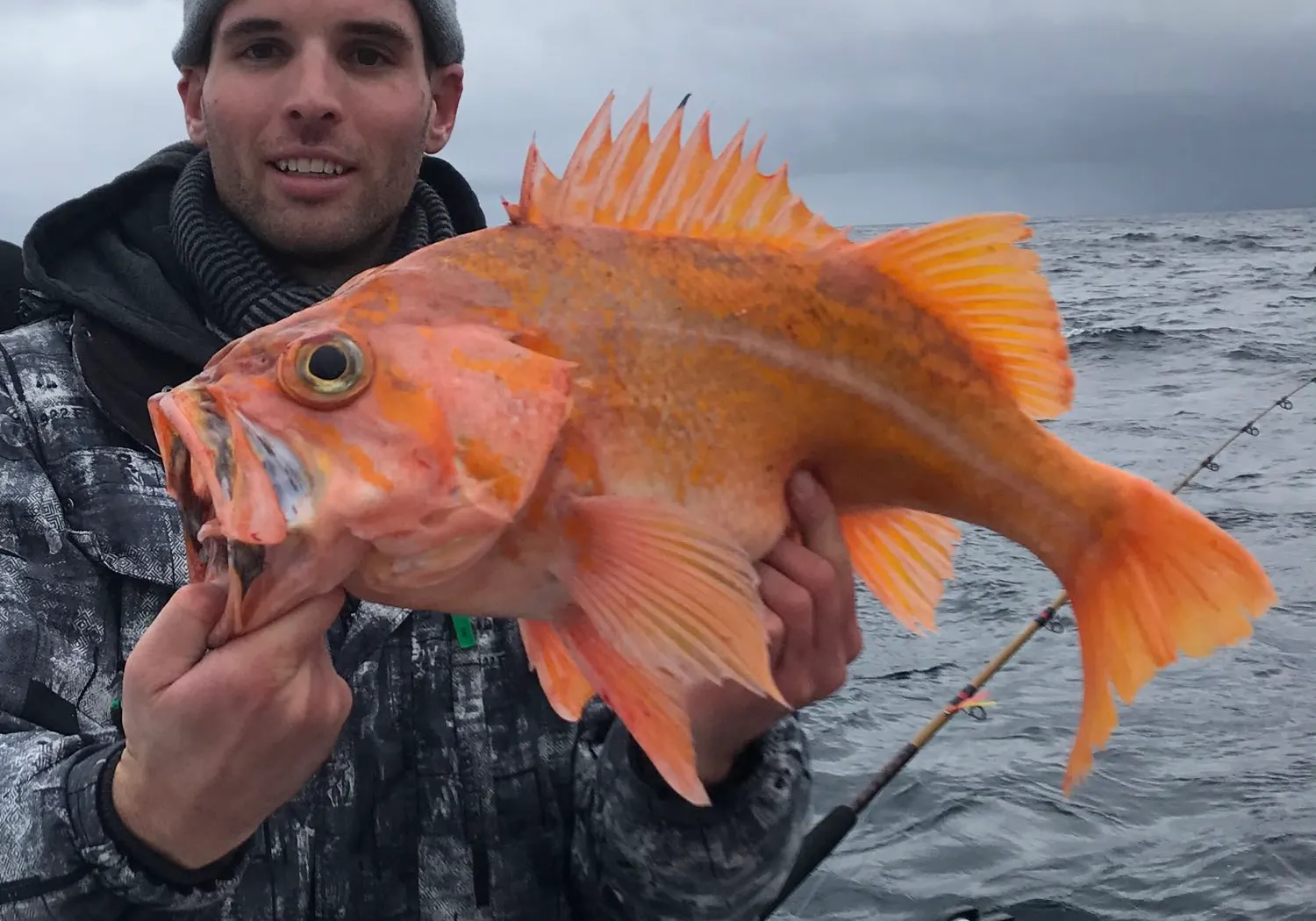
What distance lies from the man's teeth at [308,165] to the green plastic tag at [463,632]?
1270 mm

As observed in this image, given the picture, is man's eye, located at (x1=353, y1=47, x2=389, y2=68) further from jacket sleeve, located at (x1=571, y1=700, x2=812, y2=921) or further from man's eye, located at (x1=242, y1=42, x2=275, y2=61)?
jacket sleeve, located at (x1=571, y1=700, x2=812, y2=921)

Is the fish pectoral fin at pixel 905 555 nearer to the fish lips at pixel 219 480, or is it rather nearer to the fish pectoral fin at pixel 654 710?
the fish pectoral fin at pixel 654 710

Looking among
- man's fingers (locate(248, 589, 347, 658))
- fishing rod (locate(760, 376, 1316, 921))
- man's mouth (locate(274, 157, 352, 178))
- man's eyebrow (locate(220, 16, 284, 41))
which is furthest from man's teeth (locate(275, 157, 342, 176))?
fishing rod (locate(760, 376, 1316, 921))

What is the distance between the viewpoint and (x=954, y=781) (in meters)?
6.01

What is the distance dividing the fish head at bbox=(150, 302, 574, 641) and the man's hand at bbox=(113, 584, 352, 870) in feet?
0.16

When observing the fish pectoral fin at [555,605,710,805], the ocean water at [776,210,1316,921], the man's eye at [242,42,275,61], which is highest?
the man's eye at [242,42,275,61]

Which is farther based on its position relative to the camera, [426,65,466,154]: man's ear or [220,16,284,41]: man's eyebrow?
[426,65,466,154]: man's ear

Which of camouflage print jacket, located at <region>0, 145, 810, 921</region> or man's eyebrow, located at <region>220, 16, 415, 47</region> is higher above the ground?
man's eyebrow, located at <region>220, 16, 415, 47</region>

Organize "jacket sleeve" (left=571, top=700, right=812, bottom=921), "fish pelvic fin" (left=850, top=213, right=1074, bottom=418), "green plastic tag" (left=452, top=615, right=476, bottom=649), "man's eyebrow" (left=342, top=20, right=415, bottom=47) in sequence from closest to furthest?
"fish pelvic fin" (left=850, top=213, right=1074, bottom=418) → "jacket sleeve" (left=571, top=700, right=812, bottom=921) → "green plastic tag" (left=452, top=615, right=476, bottom=649) → "man's eyebrow" (left=342, top=20, right=415, bottom=47)

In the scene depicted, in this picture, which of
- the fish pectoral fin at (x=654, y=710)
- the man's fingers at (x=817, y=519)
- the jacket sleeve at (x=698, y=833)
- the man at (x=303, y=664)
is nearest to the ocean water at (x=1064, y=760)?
the jacket sleeve at (x=698, y=833)

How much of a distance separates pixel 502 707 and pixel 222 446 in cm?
131

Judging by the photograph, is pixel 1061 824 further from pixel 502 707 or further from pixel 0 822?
pixel 0 822

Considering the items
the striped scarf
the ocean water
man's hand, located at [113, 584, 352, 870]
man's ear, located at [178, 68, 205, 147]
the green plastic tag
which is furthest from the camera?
the ocean water

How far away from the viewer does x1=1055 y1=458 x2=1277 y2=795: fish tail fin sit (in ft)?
7.14
